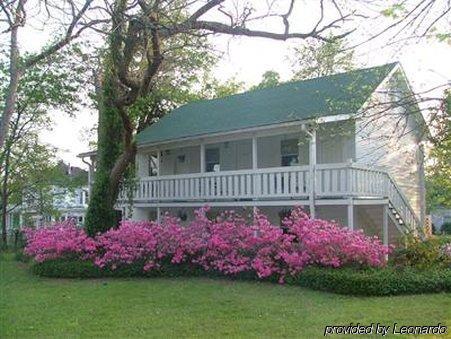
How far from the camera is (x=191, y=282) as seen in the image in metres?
14.4

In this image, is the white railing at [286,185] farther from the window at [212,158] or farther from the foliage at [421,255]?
the foliage at [421,255]

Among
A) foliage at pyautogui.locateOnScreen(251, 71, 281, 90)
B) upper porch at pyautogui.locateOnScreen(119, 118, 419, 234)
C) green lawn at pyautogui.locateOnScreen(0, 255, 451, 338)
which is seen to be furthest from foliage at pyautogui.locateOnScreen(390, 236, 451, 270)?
foliage at pyautogui.locateOnScreen(251, 71, 281, 90)

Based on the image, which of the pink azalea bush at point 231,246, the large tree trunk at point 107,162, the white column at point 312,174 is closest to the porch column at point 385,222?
the white column at point 312,174

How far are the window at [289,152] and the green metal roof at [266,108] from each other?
1.45 meters

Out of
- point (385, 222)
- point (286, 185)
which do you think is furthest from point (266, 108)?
point (385, 222)

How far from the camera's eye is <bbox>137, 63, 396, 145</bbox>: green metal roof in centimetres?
1847

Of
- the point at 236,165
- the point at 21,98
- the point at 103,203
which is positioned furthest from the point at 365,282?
the point at 21,98

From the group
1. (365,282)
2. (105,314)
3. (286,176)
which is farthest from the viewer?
(286,176)

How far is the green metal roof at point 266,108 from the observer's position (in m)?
18.5

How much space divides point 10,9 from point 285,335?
743 centimetres

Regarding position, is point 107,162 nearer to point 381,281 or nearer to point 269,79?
point 381,281

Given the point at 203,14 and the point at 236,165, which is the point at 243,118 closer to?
the point at 236,165

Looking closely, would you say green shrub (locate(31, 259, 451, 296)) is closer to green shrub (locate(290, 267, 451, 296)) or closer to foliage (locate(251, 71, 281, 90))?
green shrub (locate(290, 267, 451, 296))

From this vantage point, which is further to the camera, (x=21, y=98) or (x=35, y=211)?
(x=35, y=211)
